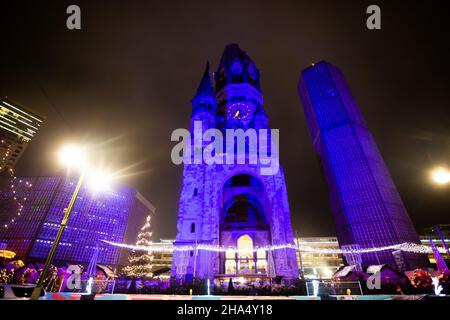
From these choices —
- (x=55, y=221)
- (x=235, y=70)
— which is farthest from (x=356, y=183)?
(x=55, y=221)

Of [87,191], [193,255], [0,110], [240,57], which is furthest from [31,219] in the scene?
[240,57]

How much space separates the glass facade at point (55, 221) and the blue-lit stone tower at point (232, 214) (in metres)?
76.0

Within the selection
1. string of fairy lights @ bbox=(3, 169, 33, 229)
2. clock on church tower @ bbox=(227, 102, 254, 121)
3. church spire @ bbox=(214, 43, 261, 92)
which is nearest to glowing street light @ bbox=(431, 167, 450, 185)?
clock on church tower @ bbox=(227, 102, 254, 121)

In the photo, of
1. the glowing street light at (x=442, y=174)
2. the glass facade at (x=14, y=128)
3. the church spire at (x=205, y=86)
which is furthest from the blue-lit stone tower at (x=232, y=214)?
the glass facade at (x=14, y=128)

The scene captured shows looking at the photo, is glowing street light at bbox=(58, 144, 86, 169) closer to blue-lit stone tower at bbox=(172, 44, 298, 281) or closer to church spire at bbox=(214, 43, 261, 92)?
blue-lit stone tower at bbox=(172, 44, 298, 281)

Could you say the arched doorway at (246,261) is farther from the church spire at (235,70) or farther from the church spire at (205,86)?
the church spire at (235,70)

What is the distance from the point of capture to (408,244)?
187ft

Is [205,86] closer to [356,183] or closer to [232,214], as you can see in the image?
[232,214]

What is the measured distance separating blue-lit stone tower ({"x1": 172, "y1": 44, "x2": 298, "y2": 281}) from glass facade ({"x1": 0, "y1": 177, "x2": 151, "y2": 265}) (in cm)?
7604

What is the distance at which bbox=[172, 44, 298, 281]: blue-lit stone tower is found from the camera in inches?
1185

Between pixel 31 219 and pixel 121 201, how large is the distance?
33292mm

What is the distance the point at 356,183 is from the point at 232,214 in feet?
157

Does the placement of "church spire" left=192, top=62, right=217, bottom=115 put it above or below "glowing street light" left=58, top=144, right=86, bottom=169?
above
